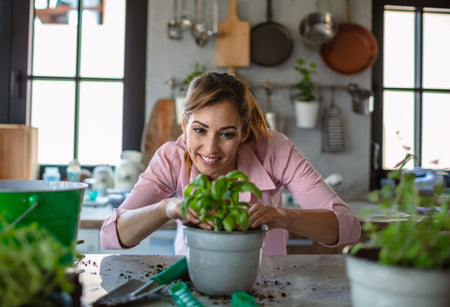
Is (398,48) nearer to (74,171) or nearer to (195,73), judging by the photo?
(195,73)

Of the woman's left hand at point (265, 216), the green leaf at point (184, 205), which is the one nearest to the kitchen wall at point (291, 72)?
the woman's left hand at point (265, 216)

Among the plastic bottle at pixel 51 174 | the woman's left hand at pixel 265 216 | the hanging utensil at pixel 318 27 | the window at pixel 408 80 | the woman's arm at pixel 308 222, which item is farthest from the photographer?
the window at pixel 408 80

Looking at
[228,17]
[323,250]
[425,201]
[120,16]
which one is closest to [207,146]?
[425,201]

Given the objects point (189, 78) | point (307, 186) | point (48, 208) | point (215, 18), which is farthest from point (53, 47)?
point (48, 208)

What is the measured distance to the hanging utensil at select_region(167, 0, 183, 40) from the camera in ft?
8.96

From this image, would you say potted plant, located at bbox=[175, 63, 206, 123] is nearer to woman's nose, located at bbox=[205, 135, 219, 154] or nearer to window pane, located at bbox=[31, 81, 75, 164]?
window pane, located at bbox=[31, 81, 75, 164]

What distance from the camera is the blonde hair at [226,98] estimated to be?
1253 mm

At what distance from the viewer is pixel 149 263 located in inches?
41.5

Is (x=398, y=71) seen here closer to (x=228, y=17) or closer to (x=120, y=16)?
(x=228, y=17)

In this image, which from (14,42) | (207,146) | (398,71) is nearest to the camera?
(207,146)

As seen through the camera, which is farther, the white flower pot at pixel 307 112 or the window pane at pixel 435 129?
the window pane at pixel 435 129

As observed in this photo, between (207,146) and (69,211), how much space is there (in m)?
0.56

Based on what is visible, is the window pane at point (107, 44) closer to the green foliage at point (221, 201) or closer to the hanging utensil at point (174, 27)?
the hanging utensil at point (174, 27)

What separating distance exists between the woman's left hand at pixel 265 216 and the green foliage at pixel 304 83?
1.77 meters
